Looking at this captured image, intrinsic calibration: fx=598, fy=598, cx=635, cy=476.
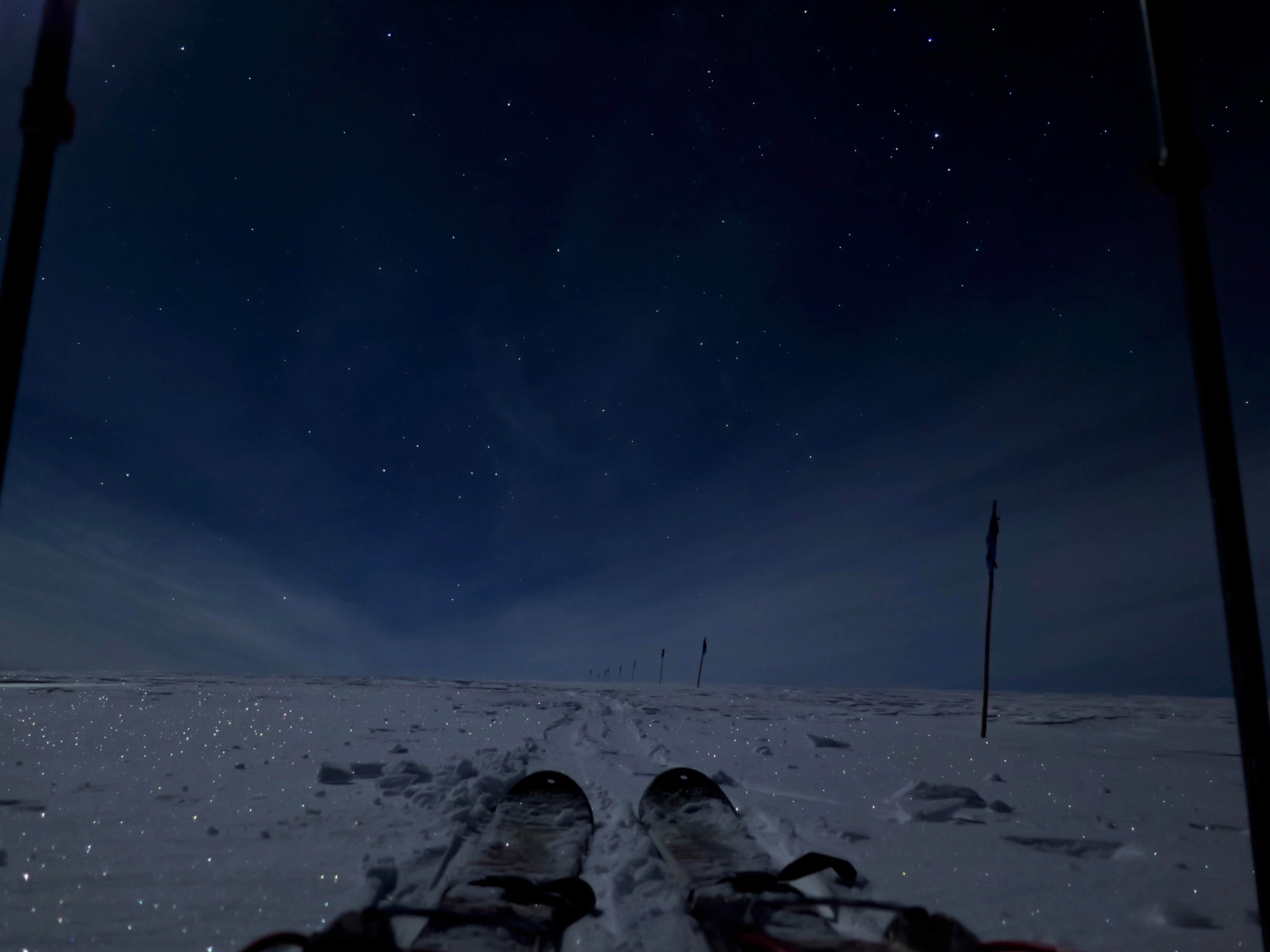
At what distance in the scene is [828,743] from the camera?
11445 mm

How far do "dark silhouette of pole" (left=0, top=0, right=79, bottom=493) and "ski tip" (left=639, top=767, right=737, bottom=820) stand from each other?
511 cm


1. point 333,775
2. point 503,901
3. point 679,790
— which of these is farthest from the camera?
point 333,775

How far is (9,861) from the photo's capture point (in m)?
3.61

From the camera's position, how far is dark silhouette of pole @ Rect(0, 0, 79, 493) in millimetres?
1321

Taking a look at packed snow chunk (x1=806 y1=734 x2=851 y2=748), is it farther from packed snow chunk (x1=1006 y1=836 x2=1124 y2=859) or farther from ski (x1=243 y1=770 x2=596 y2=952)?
ski (x1=243 y1=770 x2=596 y2=952)

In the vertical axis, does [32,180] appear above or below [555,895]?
above

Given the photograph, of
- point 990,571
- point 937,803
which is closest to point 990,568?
point 990,571

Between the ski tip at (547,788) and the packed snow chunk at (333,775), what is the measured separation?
2078 mm

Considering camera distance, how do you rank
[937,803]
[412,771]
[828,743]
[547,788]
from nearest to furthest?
1. [547,788]
2. [937,803]
3. [412,771]
4. [828,743]

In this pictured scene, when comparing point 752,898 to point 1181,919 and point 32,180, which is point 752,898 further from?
point 32,180

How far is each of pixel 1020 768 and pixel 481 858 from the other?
8715mm

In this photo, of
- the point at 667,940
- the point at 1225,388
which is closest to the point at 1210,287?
the point at 1225,388

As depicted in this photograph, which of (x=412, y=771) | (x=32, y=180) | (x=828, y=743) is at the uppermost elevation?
(x=828, y=743)

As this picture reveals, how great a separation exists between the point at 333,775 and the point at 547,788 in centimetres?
258
